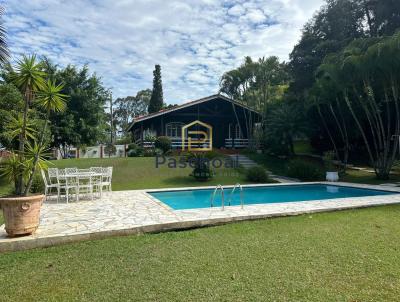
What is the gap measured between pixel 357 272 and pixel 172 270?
2.37 metres

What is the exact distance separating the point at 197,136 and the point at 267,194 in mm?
13764

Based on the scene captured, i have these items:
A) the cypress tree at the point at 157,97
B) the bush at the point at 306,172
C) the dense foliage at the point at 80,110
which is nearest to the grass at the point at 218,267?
the bush at the point at 306,172

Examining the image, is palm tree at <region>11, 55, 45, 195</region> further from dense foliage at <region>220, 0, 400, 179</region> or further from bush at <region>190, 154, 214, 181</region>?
dense foliage at <region>220, 0, 400, 179</region>

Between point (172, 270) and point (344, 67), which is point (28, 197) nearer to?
point (172, 270)

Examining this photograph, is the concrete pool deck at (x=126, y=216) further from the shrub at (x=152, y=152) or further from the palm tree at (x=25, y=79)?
the shrub at (x=152, y=152)

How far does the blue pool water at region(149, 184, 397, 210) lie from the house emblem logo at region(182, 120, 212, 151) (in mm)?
11327

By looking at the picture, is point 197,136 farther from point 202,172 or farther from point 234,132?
point 202,172

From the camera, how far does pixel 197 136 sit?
80.4ft

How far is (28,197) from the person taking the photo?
4.85 meters

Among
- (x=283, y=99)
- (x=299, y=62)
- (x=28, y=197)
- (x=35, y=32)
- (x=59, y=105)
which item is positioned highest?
(x=299, y=62)

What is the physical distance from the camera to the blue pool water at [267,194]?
973cm

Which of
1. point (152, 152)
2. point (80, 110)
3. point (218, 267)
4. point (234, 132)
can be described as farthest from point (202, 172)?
point (234, 132)

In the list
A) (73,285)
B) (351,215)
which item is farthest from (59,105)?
(351,215)

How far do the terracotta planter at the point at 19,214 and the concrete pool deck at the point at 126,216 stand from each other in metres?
0.15
